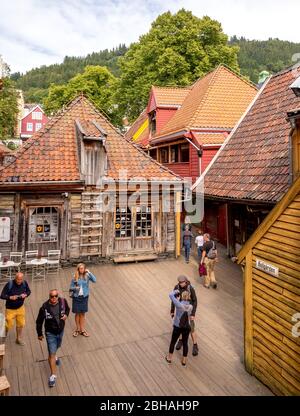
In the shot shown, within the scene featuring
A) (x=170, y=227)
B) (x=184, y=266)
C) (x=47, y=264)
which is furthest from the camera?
(x=170, y=227)

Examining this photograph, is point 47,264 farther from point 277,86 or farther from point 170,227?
point 277,86

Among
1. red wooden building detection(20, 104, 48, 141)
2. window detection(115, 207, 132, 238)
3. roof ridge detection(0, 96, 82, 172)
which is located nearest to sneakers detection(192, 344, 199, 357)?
window detection(115, 207, 132, 238)

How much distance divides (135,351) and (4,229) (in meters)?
7.65

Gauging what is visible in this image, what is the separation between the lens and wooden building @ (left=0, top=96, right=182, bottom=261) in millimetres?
12391

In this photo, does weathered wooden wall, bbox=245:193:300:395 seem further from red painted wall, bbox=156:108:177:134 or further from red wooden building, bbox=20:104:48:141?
red wooden building, bbox=20:104:48:141

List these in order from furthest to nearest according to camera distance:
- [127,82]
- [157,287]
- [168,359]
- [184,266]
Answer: [127,82] → [184,266] → [157,287] → [168,359]

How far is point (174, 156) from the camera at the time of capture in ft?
68.7

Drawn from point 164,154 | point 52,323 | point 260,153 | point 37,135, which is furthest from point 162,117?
point 52,323

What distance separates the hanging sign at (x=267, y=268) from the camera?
5699 millimetres

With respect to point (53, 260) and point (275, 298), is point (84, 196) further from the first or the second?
point (275, 298)

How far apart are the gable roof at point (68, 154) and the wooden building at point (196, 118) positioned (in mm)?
3764

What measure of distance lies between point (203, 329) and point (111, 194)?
716 centimetres
